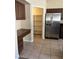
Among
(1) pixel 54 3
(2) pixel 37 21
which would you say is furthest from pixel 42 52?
(2) pixel 37 21

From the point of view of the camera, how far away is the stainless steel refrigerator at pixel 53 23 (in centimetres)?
670

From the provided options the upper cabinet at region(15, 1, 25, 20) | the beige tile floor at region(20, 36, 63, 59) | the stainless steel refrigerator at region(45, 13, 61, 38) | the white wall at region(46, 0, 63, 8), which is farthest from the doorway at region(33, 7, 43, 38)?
the upper cabinet at region(15, 1, 25, 20)

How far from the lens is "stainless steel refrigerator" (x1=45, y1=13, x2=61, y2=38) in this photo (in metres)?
6.70

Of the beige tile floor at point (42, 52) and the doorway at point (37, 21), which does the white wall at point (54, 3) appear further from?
the beige tile floor at point (42, 52)

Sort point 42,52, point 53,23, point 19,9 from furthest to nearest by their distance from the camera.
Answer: point 53,23 → point 42,52 → point 19,9

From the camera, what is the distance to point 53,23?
672 cm

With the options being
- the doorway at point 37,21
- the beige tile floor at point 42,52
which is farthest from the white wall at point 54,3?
the beige tile floor at point 42,52

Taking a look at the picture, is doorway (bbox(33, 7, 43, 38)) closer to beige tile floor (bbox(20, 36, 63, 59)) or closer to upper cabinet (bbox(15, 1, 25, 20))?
beige tile floor (bbox(20, 36, 63, 59))

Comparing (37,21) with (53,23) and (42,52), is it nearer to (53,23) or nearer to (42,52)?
(53,23)
